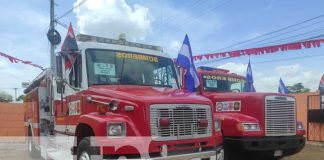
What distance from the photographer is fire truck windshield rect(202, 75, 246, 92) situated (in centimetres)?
1084

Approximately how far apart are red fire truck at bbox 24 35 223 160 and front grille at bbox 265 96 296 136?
2.28m

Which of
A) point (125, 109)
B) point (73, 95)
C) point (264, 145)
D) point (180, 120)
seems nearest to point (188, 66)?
point (264, 145)

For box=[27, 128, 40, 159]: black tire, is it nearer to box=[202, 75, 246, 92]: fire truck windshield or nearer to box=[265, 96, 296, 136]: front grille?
box=[202, 75, 246, 92]: fire truck windshield

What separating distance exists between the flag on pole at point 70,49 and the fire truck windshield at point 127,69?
0.83ft

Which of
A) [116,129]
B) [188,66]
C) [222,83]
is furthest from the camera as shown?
Answer: [222,83]

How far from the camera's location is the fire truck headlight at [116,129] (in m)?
5.92

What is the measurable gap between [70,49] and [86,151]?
2.01m

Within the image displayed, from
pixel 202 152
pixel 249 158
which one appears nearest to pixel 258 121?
pixel 249 158

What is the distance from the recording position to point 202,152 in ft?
21.3

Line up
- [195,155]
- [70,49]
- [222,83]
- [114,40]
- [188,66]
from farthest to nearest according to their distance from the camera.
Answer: [222,83] → [188,66] → [114,40] → [70,49] → [195,155]

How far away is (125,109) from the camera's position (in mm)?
6195

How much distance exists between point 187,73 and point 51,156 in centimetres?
374

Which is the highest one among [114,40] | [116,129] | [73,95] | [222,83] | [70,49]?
[114,40]

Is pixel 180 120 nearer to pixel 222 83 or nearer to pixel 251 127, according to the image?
pixel 251 127
